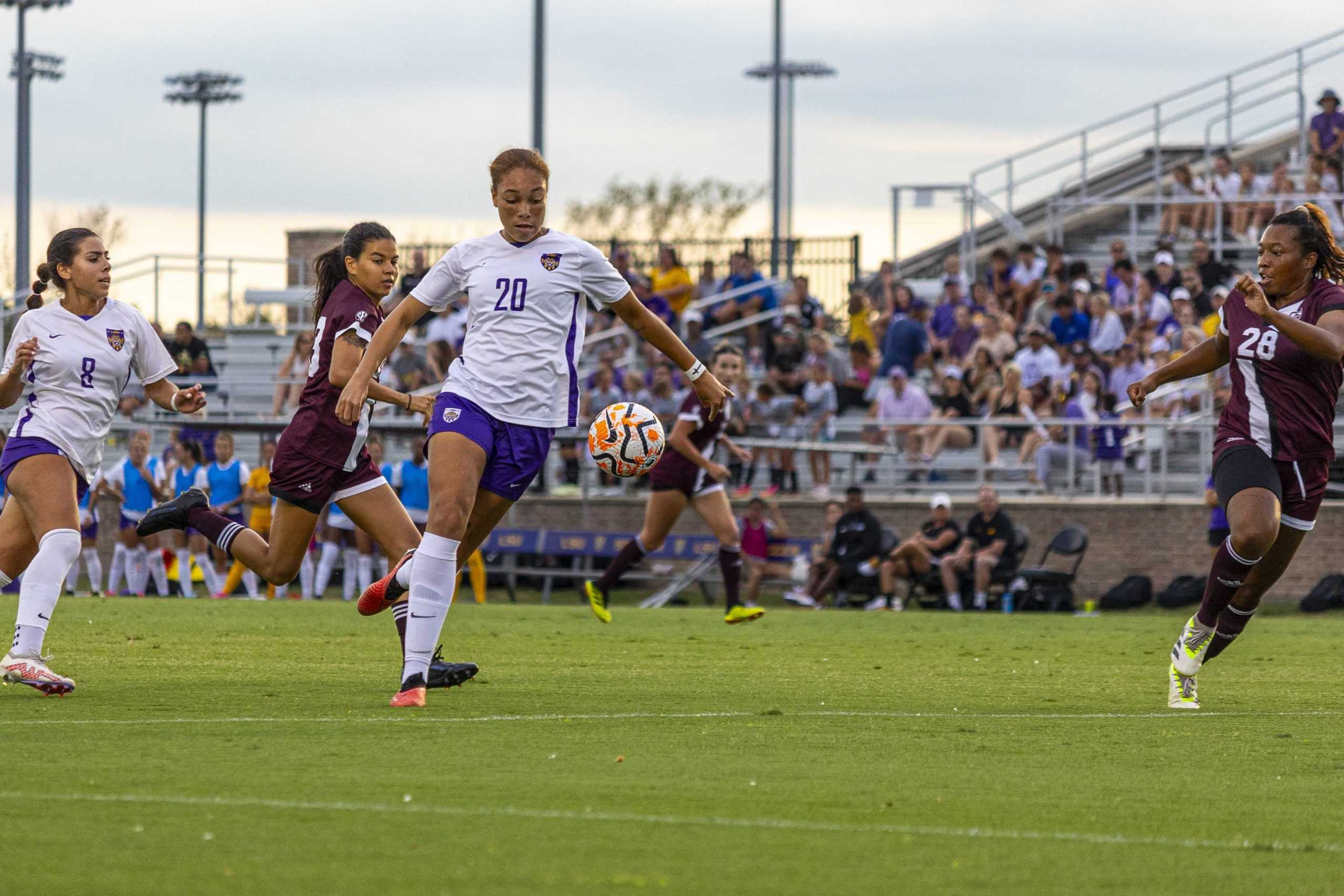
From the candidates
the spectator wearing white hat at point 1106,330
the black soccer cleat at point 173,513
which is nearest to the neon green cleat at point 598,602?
the black soccer cleat at point 173,513

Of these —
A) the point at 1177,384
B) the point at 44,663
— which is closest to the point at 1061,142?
the point at 1177,384

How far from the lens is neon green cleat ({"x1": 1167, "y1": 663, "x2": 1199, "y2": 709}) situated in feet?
29.1

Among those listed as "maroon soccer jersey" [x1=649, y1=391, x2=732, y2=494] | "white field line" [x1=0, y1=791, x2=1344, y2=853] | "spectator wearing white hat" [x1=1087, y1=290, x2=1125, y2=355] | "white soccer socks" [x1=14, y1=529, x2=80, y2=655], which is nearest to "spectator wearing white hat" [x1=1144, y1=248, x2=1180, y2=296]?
"spectator wearing white hat" [x1=1087, y1=290, x2=1125, y2=355]

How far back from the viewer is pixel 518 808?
562cm

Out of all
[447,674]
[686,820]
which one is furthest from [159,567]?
[686,820]

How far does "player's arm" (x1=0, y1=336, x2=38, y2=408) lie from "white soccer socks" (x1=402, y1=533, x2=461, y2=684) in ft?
7.06

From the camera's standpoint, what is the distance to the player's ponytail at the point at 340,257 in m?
9.10

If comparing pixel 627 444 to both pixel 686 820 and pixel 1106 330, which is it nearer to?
pixel 686 820

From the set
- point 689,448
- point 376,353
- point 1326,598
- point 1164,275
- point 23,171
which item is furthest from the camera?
point 23,171

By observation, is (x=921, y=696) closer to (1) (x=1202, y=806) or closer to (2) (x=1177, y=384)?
(1) (x=1202, y=806)

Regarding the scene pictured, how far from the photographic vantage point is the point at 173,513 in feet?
31.3

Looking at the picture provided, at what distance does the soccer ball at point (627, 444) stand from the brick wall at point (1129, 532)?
14244mm

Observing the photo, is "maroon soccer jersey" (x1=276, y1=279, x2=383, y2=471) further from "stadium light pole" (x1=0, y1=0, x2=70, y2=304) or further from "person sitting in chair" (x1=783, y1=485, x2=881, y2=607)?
"stadium light pole" (x1=0, y1=0, x2=70, y2=304)

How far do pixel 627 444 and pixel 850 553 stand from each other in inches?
520
